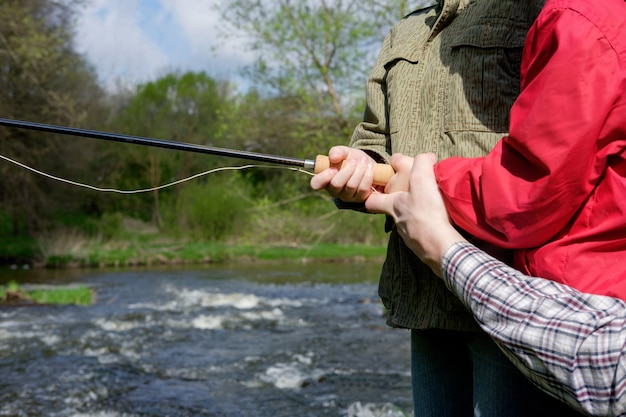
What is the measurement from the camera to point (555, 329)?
123 cm

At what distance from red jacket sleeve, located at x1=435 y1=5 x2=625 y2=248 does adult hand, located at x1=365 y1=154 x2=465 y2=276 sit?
0.36ft

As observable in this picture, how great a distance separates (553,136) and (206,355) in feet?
24.3

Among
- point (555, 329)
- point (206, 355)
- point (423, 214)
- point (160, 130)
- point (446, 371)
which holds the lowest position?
point (206, 355)

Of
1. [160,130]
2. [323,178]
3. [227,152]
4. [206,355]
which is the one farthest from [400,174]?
[160,130]

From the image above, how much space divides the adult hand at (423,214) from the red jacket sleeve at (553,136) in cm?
11

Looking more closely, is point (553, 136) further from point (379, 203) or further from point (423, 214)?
point (379, 203)

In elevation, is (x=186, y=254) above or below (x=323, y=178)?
below

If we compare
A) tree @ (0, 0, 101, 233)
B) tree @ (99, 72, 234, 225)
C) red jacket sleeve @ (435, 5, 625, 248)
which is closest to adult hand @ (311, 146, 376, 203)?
red jacket sleeve @ (435, 5, 625, 248)

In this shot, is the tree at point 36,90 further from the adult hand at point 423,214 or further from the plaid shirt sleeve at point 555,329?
the plaid shirt sleeve at point 555,329

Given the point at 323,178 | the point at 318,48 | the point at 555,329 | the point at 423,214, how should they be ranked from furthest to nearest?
the point at 318,48 < the point at 323,178 < the point at 423,214 < the point at 555,329

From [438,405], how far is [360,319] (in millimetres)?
9392

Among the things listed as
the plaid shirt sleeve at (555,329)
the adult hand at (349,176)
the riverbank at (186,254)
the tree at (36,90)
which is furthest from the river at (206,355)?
the riverbank at (186,254)

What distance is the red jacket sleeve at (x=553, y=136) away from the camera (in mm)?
1274

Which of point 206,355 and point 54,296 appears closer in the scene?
point 206,355
